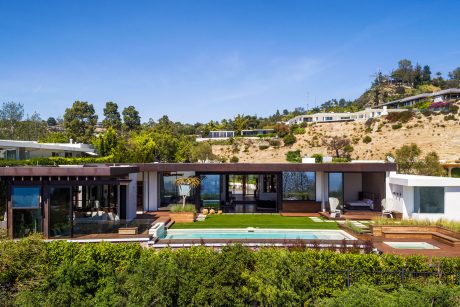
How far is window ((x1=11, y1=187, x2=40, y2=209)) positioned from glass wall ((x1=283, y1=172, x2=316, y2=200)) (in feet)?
40.6

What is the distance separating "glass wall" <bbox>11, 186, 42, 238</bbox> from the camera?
13.1 m

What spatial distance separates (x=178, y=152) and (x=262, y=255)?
A: 3919 centimetres

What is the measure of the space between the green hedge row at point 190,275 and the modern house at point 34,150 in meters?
18.0

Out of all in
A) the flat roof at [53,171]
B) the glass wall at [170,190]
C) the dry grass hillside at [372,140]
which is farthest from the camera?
the dry grass hillside at [372,140]

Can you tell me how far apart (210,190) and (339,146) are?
153 feet

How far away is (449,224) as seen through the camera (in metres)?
14.3

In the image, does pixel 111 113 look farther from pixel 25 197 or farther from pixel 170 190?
pixel 25 197

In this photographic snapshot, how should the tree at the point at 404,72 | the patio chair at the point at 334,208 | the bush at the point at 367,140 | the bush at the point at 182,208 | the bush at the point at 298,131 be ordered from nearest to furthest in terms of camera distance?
the patio chair at the point at 334,208, the bush at the point at 182,208, the bush at the point at 367,140, the bush at the point at 298,131, the tree at the point at 404,72

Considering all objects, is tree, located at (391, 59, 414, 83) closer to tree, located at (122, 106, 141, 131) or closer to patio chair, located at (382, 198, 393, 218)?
tree, located at (122, 106, 141, 131)

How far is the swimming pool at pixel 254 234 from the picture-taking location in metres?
14.0

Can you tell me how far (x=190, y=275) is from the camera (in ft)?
30.5

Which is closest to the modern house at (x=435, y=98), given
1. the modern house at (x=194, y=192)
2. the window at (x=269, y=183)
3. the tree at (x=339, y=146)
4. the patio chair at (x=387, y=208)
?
the tree at (x=339, y=146)

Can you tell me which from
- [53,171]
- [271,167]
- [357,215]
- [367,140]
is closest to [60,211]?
[53,171]

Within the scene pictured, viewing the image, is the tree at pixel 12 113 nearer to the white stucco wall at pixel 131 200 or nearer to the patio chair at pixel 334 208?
the white stucco wall at pixel 131 200
